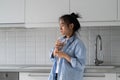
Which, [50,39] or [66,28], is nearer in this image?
[66,28]

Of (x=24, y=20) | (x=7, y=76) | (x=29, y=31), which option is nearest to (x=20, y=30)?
(x=29, y=31)

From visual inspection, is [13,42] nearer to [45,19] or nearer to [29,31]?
[29,31]

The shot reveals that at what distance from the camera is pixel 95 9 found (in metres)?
2.74

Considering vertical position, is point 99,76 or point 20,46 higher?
point 20,46

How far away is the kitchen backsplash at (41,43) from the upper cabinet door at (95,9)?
29 cm

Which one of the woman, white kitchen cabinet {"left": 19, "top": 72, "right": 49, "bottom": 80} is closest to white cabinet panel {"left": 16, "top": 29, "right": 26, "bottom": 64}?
white kitchen cabinet {"left": 19, "top": 72, "right": 49, "bottom": 80}

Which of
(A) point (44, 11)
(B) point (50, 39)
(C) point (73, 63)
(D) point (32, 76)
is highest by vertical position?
(A) point (44, 11)

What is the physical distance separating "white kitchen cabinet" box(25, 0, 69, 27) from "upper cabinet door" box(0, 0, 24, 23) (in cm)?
7

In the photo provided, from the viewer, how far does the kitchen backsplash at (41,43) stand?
2.98m

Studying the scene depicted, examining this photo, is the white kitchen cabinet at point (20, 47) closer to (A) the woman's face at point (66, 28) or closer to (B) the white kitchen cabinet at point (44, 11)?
(B) the white kitchen cabinet at point (44, 11)

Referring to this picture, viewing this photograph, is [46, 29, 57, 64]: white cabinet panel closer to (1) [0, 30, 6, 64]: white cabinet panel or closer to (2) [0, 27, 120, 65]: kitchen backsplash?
(2) [0, 27, 120, 65]: kitchen backsplash

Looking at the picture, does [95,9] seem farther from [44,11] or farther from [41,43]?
[41,43]

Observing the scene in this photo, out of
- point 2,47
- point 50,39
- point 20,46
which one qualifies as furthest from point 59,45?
point 2,47

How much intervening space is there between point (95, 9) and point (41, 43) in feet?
2.71
